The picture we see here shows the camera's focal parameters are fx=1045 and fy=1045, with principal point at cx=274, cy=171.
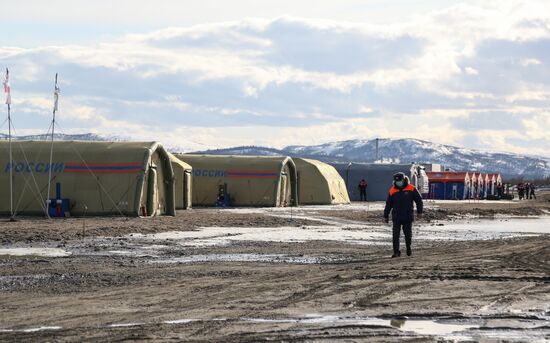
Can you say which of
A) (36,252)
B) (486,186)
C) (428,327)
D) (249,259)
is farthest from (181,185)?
(486,186)

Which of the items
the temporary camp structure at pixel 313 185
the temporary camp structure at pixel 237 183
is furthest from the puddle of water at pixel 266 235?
the temporary camp structure at pixel 313 185

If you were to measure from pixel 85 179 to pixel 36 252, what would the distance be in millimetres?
15650

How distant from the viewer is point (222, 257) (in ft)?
70.1

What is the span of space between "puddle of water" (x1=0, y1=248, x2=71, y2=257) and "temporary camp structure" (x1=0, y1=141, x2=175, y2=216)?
13.3 metres

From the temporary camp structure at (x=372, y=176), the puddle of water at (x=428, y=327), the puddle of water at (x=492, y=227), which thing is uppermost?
the temporary camp structure at (x=372, y=176)

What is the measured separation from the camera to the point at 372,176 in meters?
71.0

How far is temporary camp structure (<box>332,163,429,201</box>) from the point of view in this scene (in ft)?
231

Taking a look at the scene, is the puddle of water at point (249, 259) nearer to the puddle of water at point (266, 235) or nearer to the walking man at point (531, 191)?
the puddle of water at point (266, 235)

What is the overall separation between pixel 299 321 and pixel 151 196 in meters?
27.3

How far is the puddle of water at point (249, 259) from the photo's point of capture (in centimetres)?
2050

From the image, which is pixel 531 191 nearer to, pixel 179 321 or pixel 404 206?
pixel 404 206

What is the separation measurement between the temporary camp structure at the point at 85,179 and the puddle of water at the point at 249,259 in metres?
15.4

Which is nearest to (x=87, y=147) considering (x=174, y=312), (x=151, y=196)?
(x=151, y=196)

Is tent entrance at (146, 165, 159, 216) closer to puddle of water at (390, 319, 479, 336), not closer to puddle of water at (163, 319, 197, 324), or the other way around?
puddle of water at (163, 319, 197, 324)
